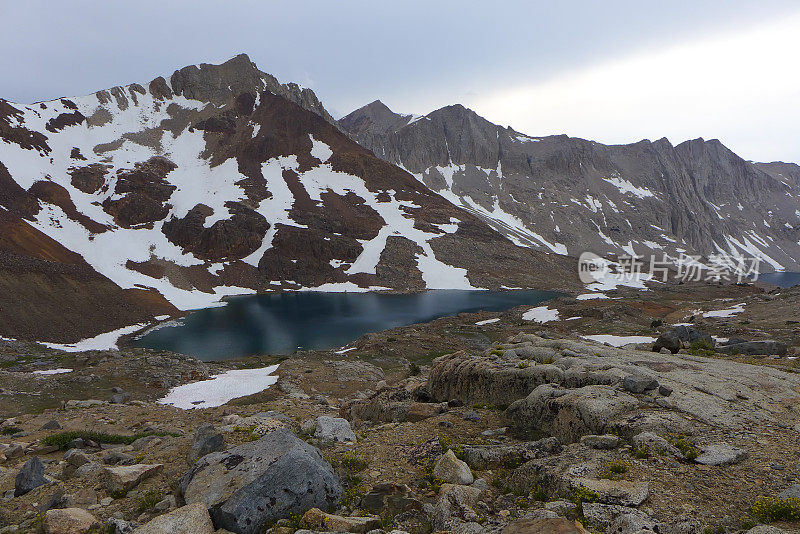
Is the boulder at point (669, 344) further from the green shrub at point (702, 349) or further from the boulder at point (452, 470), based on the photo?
the boulder at point (452, 470)

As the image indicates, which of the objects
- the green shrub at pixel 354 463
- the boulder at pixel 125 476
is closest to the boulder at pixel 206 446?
the boulder at pixel 125 476

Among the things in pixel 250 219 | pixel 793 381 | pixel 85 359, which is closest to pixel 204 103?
pixel 250 219

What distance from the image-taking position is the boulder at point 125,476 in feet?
30.8

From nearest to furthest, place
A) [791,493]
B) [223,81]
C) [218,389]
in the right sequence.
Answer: [791,493], [218,389], [223,81]

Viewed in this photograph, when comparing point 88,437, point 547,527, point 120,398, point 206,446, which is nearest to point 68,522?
point 206,446

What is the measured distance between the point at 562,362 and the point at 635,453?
6219 millimetres

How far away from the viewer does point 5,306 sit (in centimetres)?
5053

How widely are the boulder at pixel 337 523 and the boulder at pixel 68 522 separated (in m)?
4.37

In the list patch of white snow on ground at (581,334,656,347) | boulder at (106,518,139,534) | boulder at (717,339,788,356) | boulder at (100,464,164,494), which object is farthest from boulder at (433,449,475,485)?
patch of white snow on ground at (581,334,656,347)

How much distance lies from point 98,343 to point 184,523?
58994 mm

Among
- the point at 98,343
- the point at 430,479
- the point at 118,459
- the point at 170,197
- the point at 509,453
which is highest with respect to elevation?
the point at 170,197

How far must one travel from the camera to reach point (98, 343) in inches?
2109

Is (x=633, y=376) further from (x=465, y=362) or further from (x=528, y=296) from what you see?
(x=528, y=296)

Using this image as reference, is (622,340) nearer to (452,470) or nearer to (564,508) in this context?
(452,470)
